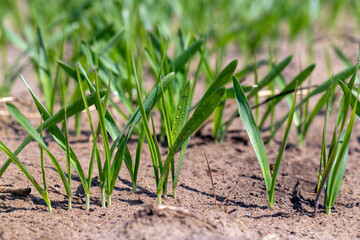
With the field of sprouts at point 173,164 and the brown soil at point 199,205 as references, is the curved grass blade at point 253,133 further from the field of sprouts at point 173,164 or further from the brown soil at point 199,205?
the brown soil at point 199,205

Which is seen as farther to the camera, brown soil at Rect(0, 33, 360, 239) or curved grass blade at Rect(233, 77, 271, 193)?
curved grass blade at Rect(233, 77, 271, 193)

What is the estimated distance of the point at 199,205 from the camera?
1206 mm

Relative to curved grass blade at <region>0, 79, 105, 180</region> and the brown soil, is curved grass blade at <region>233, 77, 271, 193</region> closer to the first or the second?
the brown soil

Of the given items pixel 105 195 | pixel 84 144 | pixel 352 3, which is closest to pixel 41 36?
pixel 84 144

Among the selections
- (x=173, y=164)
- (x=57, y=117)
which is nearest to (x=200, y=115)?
(x=173, y=164)

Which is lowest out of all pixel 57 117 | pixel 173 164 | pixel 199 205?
pixel 199 205

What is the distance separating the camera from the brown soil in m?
1.04

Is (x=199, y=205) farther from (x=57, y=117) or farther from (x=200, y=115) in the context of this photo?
(x=57, y=117)

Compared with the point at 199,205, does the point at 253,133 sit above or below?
above

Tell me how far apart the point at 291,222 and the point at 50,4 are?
8.72 ft

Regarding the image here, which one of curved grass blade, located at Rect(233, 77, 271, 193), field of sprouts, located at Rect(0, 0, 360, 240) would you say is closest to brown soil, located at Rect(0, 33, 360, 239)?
field of sprouts, located at Rect(0, 0, 360, 240)

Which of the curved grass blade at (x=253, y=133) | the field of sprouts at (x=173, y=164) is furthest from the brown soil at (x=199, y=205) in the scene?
the curved grass blade at (x=253, y=133)

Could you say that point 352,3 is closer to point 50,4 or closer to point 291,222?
point 50,4

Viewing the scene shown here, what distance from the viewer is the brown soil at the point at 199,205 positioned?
1.04 metres
